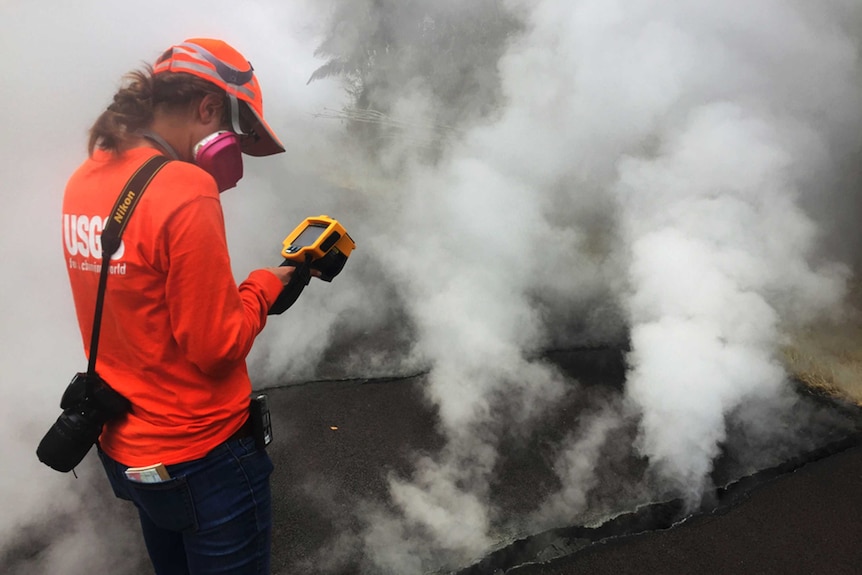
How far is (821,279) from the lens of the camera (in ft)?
14.4

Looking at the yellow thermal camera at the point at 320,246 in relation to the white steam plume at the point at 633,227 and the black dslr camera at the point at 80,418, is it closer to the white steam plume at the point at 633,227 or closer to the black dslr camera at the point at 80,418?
the black dslr camera at the point at 80,418

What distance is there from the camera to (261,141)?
1530mm

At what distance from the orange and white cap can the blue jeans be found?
900mm

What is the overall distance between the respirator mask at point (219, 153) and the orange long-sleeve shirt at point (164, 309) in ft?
0.45

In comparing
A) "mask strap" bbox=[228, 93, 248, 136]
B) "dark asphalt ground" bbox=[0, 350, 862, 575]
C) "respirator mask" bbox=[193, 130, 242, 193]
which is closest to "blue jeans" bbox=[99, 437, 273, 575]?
"respirator mask" bbox=[193, 130, 242, 193]

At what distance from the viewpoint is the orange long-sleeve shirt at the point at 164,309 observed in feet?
3.74

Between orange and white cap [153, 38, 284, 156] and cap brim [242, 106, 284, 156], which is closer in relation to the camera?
orange and white cap [153, 38, 284, 156]

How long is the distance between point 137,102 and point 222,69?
0.22m

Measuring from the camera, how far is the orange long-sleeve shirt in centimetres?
114

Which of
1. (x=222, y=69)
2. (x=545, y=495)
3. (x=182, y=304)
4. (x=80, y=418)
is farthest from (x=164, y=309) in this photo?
(x=545, y=495)

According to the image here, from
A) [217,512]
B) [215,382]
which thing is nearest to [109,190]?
[215,382]

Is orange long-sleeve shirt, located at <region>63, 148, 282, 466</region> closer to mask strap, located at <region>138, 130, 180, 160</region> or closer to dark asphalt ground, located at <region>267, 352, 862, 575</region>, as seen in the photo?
mask strap, located at <region>138, 130, 180, 160</region>

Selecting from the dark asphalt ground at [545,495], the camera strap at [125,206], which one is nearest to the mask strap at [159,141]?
the camera strap at [125,206]

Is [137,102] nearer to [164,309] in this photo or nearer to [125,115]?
[125,115]
